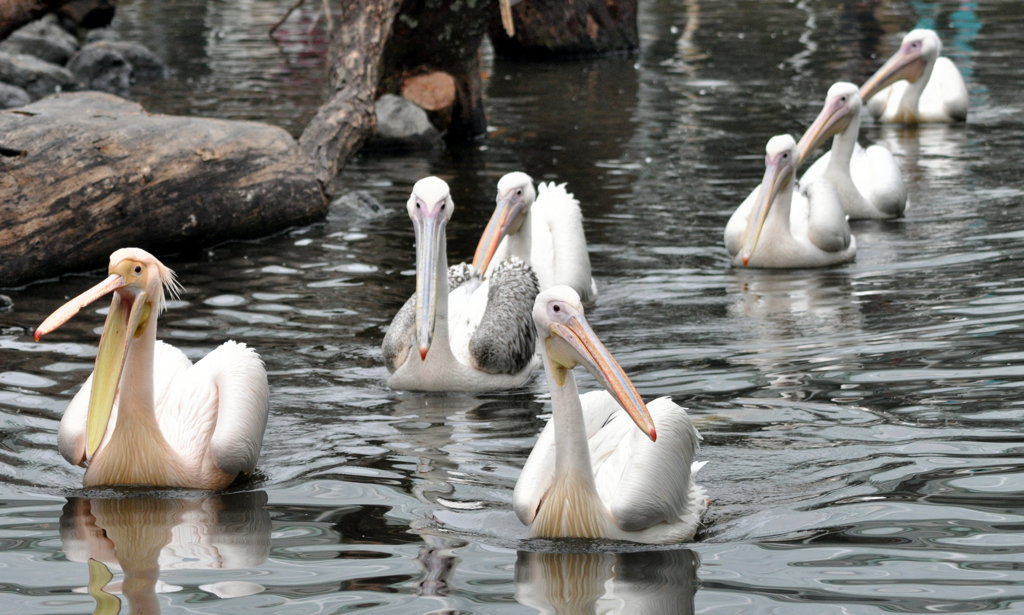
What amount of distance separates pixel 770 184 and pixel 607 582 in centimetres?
385

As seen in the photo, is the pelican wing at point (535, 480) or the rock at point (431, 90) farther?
the rock at point (431, 90)

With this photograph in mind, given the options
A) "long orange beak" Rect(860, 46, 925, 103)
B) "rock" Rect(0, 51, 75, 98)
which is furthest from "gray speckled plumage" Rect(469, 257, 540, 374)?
"rock" Rect(0, 51, 75, 98)

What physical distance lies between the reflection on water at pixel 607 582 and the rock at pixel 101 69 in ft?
37.2

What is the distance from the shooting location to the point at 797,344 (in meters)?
5.84

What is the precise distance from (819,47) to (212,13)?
9.10 meters

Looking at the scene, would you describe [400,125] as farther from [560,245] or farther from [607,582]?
[607,582]

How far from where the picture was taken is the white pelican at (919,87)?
35.2 feet

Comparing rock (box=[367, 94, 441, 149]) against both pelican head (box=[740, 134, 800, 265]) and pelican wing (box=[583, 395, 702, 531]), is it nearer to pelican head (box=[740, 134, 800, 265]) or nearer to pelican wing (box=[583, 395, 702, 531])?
pelican head (box=[740, 134, 800, 265])

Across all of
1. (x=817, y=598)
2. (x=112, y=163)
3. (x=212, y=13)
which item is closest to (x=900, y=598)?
(x=817, y=598)

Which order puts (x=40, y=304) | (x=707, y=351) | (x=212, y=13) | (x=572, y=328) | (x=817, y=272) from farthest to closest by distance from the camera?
1. (x=212, y=13)
2. (x=817, y=272)
3. (x=40, y=304)
4. (x=707, y=351)
5. (x=572, y=328)

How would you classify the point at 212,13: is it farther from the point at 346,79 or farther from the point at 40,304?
the point at 40,304

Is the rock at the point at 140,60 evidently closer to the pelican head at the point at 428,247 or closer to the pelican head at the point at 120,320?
the pelican head at the point at 428,247

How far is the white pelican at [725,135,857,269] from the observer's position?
7.13 m

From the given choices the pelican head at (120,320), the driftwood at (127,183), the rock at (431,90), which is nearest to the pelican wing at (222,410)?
the pelican head at (120,320)
